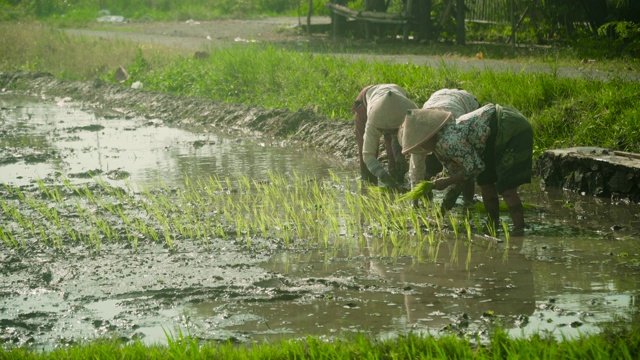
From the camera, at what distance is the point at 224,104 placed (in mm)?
12984

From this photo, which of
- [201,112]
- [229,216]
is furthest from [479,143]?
[201,112]

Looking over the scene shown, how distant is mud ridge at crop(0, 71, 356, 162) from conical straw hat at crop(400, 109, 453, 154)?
11.6 feet

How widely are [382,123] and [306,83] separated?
5377 millimetres

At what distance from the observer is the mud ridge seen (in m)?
10.3

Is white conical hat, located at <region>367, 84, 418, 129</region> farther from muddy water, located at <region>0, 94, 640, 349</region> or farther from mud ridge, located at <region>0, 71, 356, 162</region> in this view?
mud ridge, located at <region>0, 71, 356, 162</region>

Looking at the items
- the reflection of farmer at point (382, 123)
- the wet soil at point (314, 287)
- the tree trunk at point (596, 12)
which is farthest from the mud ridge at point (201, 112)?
the tree trunk at point (596, 12)

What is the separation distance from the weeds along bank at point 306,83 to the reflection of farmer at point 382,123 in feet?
5.57

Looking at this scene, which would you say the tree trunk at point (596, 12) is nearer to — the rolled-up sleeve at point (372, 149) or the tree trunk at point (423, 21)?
the tree trunk at point (423, 21)

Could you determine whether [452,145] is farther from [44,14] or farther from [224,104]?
[44,14]

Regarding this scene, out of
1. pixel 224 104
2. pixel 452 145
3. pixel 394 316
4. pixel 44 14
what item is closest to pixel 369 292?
pixel 394 316

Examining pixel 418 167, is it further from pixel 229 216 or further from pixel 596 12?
pixel 596 12

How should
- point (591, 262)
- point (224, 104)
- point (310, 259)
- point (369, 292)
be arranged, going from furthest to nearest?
1. point (224, 104)
2. point (310, 259)
3. point (591, 262)
4. point (369, 292)

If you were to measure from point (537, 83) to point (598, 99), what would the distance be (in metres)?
0.81

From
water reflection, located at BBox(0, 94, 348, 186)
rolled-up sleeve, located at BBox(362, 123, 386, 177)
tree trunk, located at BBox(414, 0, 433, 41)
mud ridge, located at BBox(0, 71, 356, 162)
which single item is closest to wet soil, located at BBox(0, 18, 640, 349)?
rolled-up sleeve, located at BBox(362, 123, 386, 177)
